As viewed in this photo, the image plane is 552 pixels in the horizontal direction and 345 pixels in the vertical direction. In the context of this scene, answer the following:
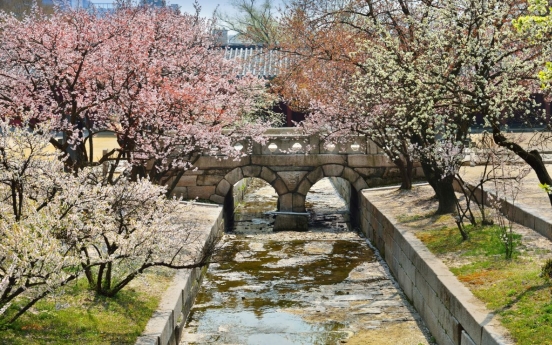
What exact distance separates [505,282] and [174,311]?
5.34 meters

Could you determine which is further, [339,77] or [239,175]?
[239,175]

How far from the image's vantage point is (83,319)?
10781 millimetres

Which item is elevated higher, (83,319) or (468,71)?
(468,71)

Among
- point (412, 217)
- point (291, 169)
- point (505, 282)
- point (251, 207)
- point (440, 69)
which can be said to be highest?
point (440, 69)

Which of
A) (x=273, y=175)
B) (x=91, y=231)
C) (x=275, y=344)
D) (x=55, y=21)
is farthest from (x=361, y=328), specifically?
(x=273, y=175)

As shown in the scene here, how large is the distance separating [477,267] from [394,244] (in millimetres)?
5203

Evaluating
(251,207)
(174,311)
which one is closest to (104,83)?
(174,311)

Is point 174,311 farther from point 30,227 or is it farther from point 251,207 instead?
point 251,207

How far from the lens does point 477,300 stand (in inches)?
443

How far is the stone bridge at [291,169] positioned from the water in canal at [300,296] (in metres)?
1.73

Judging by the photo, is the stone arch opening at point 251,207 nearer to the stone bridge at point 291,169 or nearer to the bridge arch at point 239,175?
the stone bridge at point 291,169

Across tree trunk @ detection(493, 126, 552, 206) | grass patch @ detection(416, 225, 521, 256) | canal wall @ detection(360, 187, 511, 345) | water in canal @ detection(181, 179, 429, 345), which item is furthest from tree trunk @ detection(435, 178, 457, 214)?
tree trunk @ detection(493, 126, 552, 206)

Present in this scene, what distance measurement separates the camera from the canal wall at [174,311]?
10.7m

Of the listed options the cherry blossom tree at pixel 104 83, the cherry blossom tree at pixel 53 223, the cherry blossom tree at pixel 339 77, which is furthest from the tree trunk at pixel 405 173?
the cherry blossom tree at pixel 53 223
